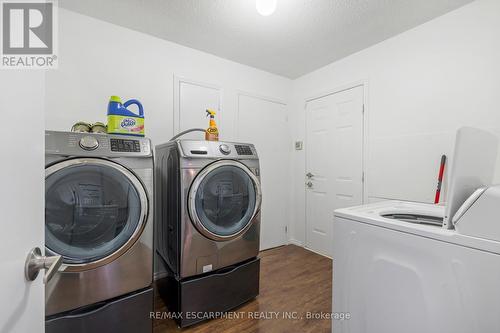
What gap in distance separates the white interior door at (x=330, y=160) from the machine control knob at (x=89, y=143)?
94.5 inches

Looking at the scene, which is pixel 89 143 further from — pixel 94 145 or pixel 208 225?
pixel 208 225

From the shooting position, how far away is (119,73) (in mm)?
2012

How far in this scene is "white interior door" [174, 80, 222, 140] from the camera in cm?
233

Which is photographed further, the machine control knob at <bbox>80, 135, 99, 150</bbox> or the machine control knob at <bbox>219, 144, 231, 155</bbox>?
the machine control knob at <bbox>219, 144, 231, 155</bbox>

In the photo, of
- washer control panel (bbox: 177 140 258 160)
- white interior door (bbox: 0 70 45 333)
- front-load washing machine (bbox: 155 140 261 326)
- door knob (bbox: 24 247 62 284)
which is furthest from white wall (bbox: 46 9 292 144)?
door knob (bbox: 24 247 62 284)

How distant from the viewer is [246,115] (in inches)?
110

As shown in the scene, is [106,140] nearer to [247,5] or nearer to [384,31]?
[247,5]

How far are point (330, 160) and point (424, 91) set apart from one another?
1.13 metres

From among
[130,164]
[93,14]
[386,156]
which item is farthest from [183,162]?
[386,156]

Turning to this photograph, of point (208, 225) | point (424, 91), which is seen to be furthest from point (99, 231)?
point (424, 91)

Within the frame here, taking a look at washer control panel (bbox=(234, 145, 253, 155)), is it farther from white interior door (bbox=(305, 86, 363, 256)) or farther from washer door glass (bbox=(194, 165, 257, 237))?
white interior door (bbox=(305, 86, 363, 256))

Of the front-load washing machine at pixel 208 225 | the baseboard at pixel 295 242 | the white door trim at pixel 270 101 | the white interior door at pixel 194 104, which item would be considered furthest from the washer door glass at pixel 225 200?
the baseboard at pixel 295 242

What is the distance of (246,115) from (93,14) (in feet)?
5.56

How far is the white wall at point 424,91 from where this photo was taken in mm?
1669
